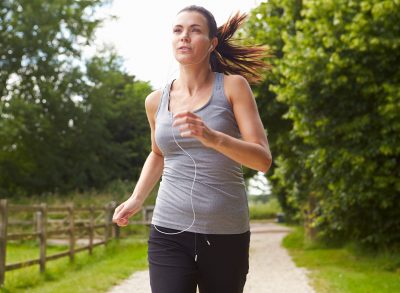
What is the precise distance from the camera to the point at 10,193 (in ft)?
110

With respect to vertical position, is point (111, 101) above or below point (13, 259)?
above

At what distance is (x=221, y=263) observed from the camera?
2961mm

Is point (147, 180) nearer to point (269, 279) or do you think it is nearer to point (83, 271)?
point (269, 279)

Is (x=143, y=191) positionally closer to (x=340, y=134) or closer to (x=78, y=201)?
(x=340, y=134)

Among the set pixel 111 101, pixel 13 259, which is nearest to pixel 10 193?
pixel 111 101

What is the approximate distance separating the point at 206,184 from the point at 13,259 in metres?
13.1

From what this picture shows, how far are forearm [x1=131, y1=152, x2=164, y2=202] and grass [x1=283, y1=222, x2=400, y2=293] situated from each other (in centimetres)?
638

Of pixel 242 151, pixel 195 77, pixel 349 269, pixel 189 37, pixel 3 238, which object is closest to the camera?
pixel 242 151

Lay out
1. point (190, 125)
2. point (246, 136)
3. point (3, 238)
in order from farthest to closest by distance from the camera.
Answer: point (3, 238), point (246, 136), point (190, 125)

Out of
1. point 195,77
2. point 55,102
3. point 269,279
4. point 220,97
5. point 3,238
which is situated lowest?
point 269,279

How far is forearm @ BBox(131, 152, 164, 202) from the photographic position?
3.30 m

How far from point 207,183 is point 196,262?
0.35m

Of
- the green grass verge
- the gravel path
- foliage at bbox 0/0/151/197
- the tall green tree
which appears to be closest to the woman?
the gravel path

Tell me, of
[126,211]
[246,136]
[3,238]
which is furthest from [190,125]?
[3,238]
